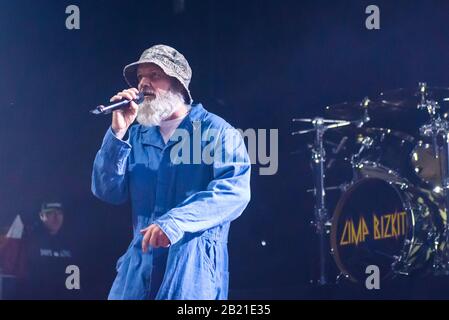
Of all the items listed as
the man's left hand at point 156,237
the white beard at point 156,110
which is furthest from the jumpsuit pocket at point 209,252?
the white beard at point 156,110

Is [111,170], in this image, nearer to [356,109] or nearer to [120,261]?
[120,261]

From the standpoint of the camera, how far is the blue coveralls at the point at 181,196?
228 cm

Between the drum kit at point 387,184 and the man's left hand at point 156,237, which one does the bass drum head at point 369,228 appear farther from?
the man's left hand at point 156,237

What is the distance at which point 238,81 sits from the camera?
2.59m

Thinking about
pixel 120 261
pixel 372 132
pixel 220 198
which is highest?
pixel 372 132

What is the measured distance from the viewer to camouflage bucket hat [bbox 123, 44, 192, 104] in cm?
247

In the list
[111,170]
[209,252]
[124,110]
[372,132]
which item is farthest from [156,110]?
[372,132]

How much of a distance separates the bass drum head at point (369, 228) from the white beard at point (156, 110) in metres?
0.72

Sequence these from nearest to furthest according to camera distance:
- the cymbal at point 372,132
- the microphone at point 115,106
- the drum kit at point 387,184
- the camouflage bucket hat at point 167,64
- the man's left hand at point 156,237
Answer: the man's left hand at point 156,237
the microphone at point 115,106
the camouflage bucket hat at point 167,64
the drum kit at point 387,184
the cymbal at point 372,132

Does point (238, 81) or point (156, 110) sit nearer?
point (156, 110)

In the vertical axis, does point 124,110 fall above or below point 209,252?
above

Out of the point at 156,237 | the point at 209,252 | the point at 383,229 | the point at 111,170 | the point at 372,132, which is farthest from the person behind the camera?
the point at 372,132

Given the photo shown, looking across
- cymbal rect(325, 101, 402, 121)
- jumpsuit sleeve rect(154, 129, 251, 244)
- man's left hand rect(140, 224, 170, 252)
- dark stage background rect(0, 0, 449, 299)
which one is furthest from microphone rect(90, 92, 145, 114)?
cymbal rect(325, 101, 402, 121)

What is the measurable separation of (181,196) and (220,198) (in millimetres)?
121
